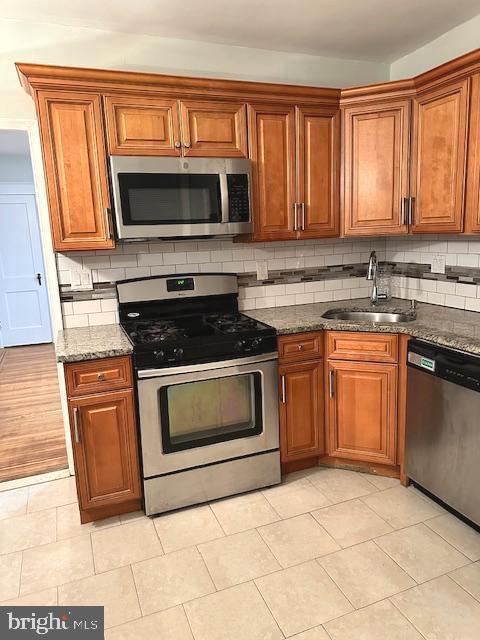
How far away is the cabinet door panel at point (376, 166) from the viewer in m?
2.85

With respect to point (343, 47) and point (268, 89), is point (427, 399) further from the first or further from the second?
point (343, 47)

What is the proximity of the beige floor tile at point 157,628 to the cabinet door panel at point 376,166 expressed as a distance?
7.66ft

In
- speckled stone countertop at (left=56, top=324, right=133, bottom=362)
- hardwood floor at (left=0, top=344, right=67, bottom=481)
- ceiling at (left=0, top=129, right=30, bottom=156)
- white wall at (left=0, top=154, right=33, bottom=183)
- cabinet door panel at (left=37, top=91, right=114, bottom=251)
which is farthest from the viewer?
white wall at (left=0, top=154, right=33, bottom=183)

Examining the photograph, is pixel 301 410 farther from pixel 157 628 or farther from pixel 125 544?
pixel 157 628

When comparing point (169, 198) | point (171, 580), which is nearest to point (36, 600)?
point (171, 580)

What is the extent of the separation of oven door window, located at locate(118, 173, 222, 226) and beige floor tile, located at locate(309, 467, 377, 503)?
1.64 meters

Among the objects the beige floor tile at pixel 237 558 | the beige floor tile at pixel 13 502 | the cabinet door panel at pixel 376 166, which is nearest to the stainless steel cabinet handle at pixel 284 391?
the beige floor tile at pixel 237 558

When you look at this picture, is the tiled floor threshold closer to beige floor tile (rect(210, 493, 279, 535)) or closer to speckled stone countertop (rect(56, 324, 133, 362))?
beige floor tile (rect(210, 493, 279, 535))

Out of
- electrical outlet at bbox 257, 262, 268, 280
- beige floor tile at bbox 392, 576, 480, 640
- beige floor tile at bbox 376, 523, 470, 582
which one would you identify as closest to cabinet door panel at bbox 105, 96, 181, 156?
electrical outlet at bbox 257, 262, 268, 280

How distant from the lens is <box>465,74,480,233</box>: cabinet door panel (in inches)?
95.3

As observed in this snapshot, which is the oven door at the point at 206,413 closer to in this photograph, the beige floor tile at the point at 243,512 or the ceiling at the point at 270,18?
the beige floor tile at the point at 243,512

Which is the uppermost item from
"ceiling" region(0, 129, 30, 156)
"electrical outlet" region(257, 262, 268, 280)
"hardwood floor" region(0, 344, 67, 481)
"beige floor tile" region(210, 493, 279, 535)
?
"ceiling" region(0, 129, 30, 156)

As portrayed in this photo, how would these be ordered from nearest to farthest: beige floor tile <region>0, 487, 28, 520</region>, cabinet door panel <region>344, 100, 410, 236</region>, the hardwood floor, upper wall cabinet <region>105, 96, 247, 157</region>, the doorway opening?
upper wall cabinet <region>105, 96, 247, 157</region>
beige floor tile <region>0, 487, 28, 520</region>
cabinet door panel <region>344, 100, 410, 236</region>
the hardwood floor
the doorway opening

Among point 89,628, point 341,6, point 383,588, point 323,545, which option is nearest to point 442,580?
point 383,588
